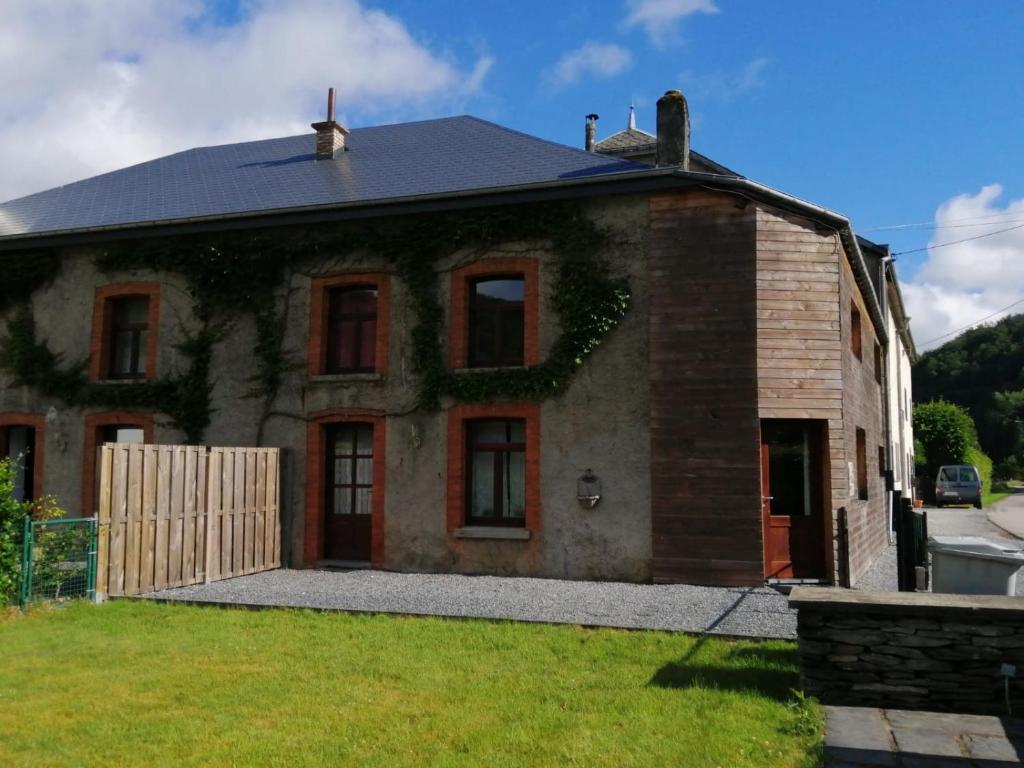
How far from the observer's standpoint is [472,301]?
13273 millimetres

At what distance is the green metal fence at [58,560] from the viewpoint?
9.33 meters

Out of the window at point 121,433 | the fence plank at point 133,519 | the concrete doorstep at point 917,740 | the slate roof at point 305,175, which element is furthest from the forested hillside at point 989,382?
the fence plank at point 133,519

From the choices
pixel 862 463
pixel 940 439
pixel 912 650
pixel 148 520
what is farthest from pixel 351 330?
pixel 940 439

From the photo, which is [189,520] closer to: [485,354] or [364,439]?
[364,439]

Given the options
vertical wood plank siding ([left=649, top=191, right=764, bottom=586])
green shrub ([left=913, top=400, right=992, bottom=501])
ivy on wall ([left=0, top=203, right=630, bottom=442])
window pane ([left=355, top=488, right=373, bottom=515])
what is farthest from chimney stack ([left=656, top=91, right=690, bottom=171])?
green shrub ([left=913, top=400, right=992, bottom=501])

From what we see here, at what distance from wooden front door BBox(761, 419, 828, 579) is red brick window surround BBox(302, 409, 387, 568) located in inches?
223

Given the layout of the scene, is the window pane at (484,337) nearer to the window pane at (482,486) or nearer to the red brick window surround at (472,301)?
the red brick window surround at (472,301)

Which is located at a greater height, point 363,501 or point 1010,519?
point 363,501

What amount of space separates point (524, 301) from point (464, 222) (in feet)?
5.08

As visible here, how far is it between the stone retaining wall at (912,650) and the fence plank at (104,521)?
7952 mm

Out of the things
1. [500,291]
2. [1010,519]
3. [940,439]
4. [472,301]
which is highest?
[500,291]

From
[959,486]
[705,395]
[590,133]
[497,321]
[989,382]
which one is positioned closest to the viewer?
[705,395]

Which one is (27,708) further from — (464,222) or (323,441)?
(464,222)

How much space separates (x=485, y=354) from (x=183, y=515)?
16.2 feet
